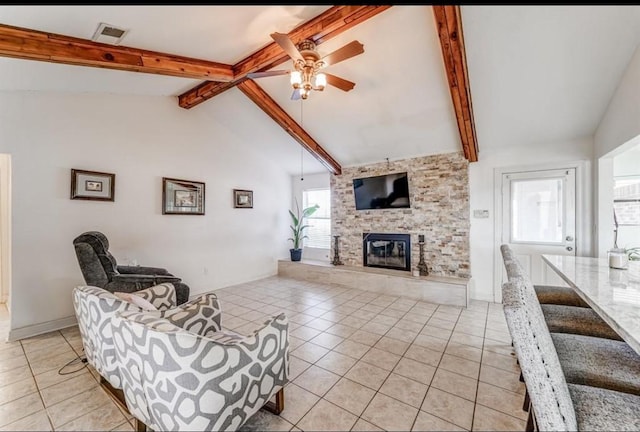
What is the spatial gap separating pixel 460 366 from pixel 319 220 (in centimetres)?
472

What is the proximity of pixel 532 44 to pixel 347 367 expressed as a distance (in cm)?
370

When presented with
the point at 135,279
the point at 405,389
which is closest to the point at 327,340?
the point at 405,389

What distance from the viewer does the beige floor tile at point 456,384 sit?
2207 mm

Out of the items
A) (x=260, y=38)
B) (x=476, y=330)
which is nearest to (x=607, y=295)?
(x=476, y=330)

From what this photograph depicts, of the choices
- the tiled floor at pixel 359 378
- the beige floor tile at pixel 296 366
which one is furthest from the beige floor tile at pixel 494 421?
the beige floor tile at pixel 296 366

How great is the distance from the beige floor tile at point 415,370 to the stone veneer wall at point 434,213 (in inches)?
104

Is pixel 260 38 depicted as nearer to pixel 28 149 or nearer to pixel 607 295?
pixel 28 149

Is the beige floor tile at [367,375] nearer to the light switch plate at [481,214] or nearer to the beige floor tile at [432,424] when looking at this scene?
the beige floor tile at [432,424]

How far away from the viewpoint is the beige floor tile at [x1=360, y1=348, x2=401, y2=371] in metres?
2.62

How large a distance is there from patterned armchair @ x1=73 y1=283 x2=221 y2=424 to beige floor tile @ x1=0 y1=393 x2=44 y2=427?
392mm

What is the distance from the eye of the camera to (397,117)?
14.1 feet

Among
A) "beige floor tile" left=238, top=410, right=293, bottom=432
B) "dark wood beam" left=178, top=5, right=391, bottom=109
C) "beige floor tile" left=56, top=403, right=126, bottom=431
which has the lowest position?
"beige floor tile" left=56, top=403, right=126, bottom=431

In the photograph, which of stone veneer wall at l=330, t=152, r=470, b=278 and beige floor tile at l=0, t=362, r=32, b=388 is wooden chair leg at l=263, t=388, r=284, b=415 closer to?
beige floor tile at l=0, t=362, r=32, b=388

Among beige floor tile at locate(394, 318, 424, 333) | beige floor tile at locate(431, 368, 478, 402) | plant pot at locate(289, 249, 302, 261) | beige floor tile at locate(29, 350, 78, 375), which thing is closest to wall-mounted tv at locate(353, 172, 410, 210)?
plant pot at locate(289, 249, 302, 261)
